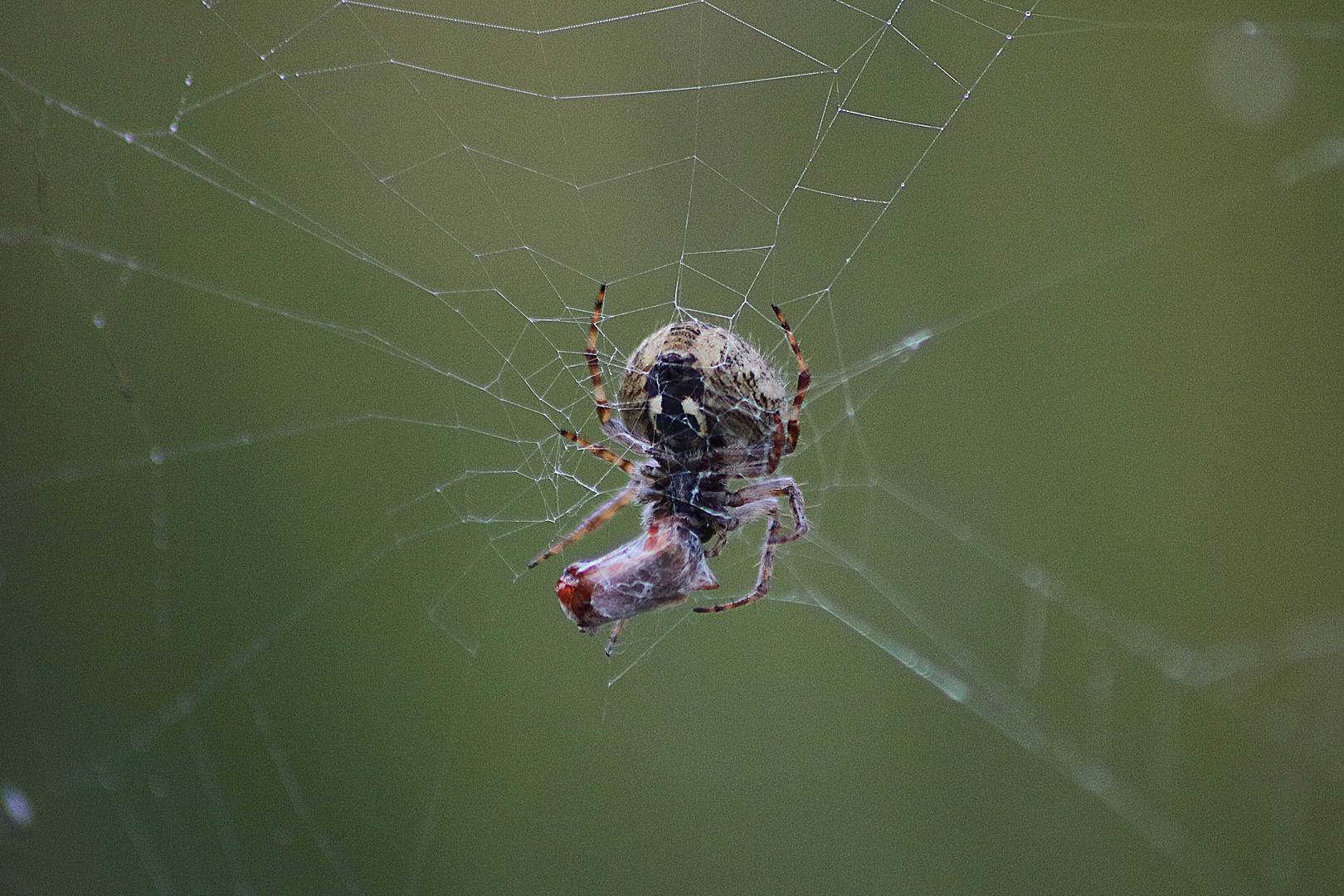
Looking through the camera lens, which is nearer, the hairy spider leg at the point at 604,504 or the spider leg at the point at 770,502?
the hairy spider leg at the point at 604,504

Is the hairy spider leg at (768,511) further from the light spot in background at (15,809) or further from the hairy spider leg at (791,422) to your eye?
the light spot in background at (15,809)

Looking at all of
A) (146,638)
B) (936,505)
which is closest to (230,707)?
(146,638)

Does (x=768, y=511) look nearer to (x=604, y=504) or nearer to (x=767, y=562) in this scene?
(x=767, y=562)

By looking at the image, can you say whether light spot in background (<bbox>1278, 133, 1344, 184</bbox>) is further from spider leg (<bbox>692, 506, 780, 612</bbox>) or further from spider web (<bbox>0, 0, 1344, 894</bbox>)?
spider leg (<bbox>692, 506, 780, 612</bbox>)

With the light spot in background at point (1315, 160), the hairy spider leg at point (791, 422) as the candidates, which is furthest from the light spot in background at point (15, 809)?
the light spot in background at point (1315, 160)

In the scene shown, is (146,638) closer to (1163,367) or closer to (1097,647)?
(1097,647)

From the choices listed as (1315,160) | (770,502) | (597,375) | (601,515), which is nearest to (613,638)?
(601,515)
